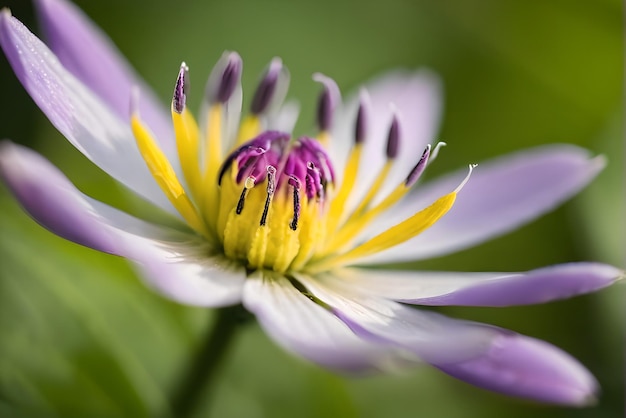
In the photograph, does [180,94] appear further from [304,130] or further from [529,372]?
[304,130]

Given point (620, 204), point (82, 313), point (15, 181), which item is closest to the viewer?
point (15, 181)

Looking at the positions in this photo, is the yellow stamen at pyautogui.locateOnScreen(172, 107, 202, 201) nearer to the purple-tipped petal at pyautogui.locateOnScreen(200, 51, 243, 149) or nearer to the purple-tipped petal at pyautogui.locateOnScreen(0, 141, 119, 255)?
the purple-tipped petal at pyautogui.locateOnScreen(200, 51, 243, 149)

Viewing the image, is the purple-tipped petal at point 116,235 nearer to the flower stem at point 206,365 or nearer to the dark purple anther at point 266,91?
the flower stem at point 206,365

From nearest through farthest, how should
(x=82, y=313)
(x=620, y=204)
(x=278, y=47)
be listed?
(x=82, y=313) < (x=620, y=204) < (x=278, y=47)

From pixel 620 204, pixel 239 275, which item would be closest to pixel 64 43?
pixel 239 275

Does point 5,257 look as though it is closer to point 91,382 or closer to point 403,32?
point 91,382

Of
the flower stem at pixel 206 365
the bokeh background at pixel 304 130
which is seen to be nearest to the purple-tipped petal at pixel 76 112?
the flower stem at pixel 206 365

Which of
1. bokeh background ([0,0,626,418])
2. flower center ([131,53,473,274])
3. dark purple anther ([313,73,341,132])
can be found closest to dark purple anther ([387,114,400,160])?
flower center ([131,53,473,274])
